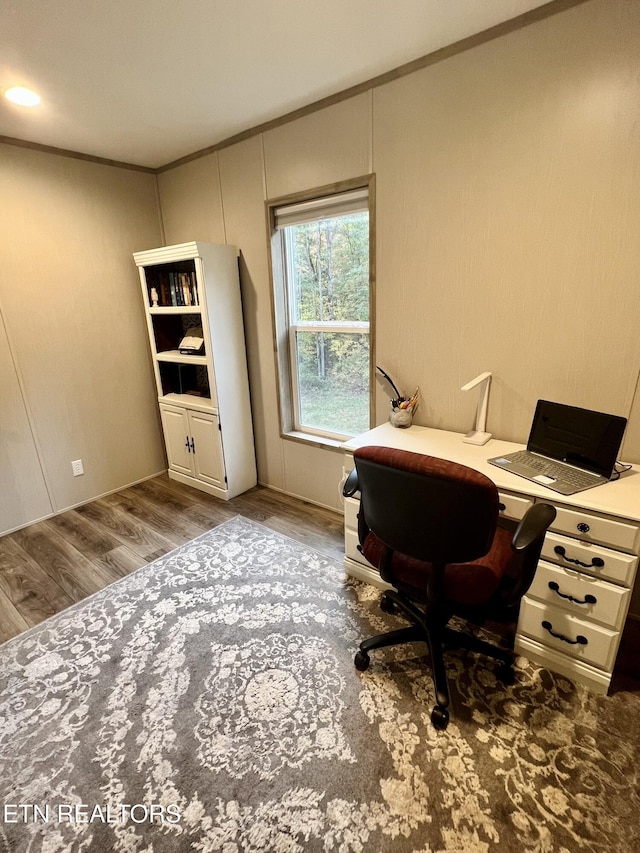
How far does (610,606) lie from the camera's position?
1392mm

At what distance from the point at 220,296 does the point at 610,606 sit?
8.74ft

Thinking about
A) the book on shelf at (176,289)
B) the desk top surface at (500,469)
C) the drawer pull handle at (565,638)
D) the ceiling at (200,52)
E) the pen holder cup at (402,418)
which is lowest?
the drawer pull handle at (565,638)

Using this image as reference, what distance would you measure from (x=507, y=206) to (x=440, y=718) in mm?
2072

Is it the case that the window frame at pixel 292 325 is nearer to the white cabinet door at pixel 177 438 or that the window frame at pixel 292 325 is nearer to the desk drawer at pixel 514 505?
the white cabinet door at pixel 177 438

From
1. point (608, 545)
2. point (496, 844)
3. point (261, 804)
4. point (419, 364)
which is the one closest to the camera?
point (496, 844)

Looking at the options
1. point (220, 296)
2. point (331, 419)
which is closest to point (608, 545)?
point (331, 419)

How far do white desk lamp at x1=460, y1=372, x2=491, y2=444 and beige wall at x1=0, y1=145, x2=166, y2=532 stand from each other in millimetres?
2669

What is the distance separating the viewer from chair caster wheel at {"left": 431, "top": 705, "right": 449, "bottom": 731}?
138 cm

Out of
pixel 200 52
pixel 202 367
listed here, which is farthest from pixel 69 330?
pixel 200 52

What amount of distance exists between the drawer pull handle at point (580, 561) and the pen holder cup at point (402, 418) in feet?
3.17

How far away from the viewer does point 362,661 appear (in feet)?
5.27

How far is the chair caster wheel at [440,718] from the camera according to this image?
1.38m

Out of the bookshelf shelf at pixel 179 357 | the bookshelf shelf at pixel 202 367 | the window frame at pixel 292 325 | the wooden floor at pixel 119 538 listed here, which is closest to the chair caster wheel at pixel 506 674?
the wooden floor at pixel 119 538

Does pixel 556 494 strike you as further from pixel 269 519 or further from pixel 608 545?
pixel 269 519
